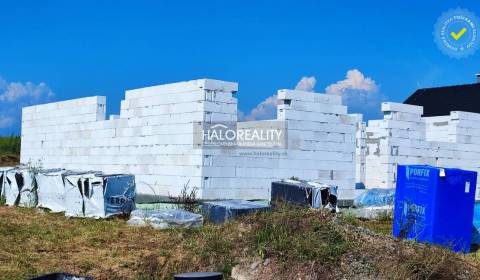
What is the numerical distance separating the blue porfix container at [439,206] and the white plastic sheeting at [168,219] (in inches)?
130

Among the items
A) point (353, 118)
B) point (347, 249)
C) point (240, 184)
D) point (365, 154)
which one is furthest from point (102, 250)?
point (365, 154)

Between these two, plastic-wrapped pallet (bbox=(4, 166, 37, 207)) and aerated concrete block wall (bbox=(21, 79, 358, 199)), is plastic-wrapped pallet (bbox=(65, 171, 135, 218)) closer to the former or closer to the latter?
aerated concrete block wall (bbox=(21, 79, 358, 199))

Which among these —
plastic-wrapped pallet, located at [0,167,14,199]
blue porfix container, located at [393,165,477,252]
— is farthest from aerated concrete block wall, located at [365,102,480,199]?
plastic-wrapped pallet, located at [0,167,14,199]

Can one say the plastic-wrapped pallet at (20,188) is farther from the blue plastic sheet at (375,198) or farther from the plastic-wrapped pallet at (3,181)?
the blue plastic sheet at (375,198)

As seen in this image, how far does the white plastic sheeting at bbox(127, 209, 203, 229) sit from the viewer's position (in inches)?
380

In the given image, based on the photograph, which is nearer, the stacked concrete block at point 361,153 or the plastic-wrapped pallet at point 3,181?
the plastic-wrapped pallet at point 3,181

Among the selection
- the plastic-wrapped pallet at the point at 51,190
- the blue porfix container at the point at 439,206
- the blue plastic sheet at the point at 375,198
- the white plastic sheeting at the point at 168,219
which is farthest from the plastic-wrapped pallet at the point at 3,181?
the blue porfix container at the point at 439,206

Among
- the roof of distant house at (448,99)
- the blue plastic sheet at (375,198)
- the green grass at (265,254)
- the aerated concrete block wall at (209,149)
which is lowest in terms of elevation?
the green grass at (265,254)

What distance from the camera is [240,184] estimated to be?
12547 mm

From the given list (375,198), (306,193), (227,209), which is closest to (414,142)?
(375,198)

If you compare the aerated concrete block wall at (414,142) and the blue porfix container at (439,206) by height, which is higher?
the aerated concrete block wall at (414,142)

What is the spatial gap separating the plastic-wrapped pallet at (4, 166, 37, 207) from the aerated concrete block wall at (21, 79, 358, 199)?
2.37m

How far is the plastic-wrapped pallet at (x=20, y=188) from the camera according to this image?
42.3 feet

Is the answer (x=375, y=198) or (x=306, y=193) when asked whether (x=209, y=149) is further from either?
(x=375, y=198)
